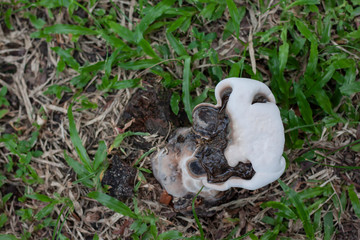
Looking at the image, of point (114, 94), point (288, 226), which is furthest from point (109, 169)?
point (288, 226)

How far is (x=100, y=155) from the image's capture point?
399cm

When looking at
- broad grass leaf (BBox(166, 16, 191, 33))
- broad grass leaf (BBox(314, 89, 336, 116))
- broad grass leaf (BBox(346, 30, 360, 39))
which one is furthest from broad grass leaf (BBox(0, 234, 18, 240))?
broad grass leaf (BBox(346, 30, 360, 39))

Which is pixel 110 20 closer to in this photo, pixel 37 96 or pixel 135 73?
pixel 135 73

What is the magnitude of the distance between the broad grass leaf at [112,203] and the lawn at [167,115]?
0.01 meters

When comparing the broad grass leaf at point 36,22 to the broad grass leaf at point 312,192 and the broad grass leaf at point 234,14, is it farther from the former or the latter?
the broad grass leaf at point 312,192

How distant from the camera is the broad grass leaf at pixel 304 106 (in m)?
3.88

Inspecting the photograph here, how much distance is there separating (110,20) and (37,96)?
1534 mm

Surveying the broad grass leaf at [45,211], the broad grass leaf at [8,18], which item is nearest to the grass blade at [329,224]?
the broad grass leaf at [45,211]

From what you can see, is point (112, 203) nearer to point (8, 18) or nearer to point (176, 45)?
point (176, 45)

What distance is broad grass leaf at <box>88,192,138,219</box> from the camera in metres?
3.78

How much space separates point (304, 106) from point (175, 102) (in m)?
1.59

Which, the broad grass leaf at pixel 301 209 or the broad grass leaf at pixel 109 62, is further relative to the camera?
the broad grass leaf at pixel 109 62

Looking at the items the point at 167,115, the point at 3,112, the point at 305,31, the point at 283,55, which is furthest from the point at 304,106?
the point at 3,112

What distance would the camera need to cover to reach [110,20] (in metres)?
4.33
